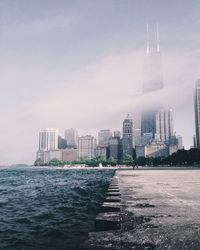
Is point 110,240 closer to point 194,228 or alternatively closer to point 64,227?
point 194,228

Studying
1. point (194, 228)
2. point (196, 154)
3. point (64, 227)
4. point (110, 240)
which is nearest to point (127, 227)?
point (110, 240)

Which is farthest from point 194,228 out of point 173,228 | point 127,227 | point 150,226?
point 127,227

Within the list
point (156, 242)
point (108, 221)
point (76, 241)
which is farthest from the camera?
point (76, 241)

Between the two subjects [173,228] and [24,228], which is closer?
[173,228]

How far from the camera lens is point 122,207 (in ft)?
37.6

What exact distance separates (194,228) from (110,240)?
7.95ft

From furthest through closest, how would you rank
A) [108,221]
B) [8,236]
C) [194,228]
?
1. [8,236]
2. [108,221]
3. [194,228]

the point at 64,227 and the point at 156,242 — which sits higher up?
the point at 156,242

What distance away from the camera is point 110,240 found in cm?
696

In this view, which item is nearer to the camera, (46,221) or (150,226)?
(150,226)

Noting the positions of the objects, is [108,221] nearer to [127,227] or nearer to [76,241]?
[127,227]

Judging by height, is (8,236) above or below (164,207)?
below

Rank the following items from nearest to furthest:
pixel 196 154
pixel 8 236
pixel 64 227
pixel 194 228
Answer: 1. pixel 194 228
2. pixel 8 236
3. pixel 64 227
4. pixel 196 154

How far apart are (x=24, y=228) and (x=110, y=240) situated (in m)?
7.23
